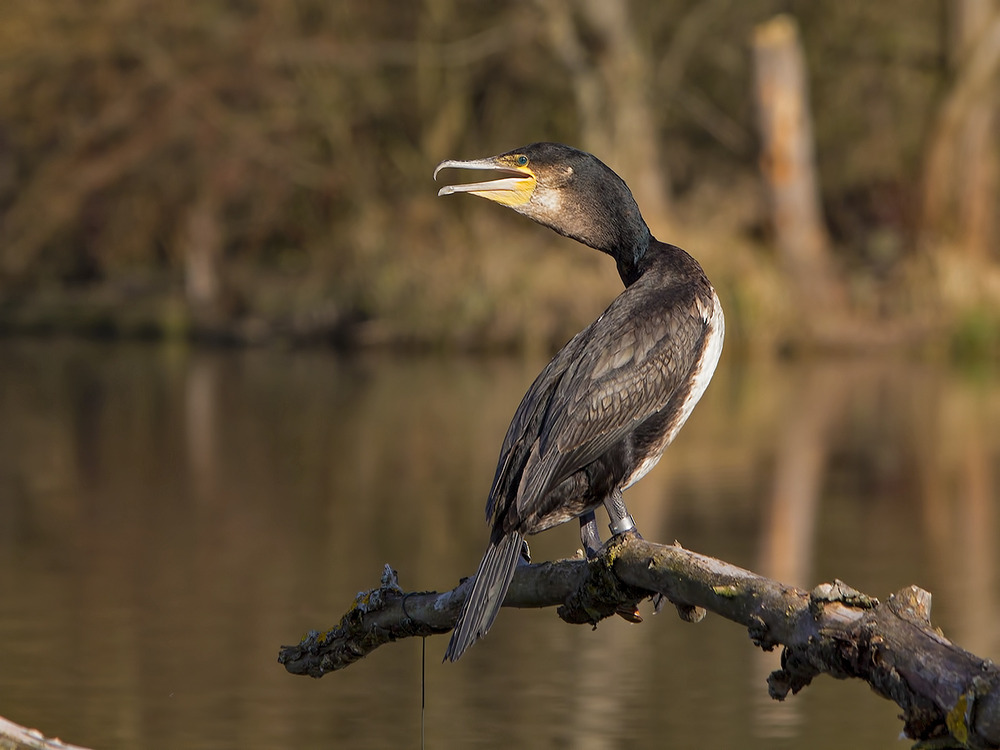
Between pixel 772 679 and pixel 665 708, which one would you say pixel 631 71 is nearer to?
pixel 665 708

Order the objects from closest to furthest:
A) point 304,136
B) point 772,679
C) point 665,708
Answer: point 772,679 < point 665,708 < point 304,136

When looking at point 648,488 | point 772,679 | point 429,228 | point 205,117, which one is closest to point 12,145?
point 205,117

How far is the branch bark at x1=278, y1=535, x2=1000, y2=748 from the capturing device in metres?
3.01

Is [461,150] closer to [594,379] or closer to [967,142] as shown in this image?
[967,142]

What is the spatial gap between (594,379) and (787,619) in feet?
3.08

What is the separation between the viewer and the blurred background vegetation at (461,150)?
1980cm

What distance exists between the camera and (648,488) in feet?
36.4

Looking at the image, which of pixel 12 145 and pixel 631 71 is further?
pixel 12 145

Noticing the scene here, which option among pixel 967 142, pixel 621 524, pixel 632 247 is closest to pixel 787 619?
pixel 621 524

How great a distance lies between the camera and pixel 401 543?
29.2 feet

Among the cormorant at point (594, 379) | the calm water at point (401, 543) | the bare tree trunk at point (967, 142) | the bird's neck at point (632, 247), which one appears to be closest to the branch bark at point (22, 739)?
the cormorant at point (594, 379)

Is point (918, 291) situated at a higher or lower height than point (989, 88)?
lower

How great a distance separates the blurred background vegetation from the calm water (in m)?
2.26

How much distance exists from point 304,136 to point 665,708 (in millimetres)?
18019
